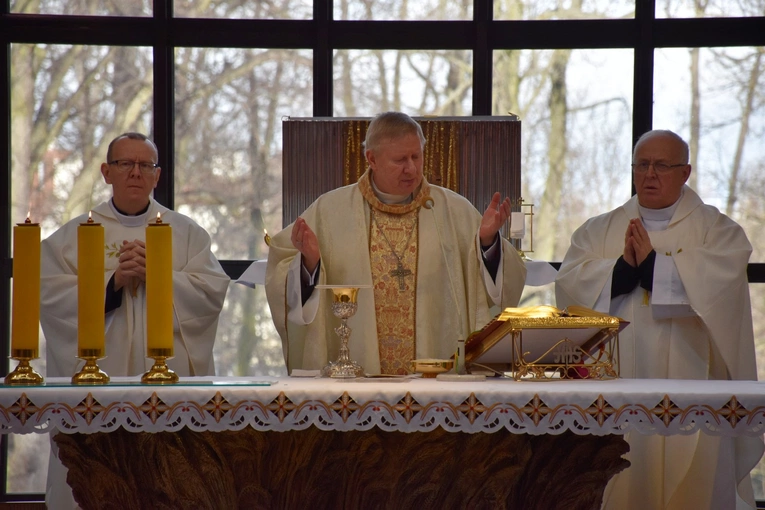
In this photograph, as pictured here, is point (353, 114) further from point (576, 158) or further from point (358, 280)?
point (358, 280)

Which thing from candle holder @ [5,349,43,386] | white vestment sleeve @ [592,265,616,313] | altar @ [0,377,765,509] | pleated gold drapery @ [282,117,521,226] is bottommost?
altar @ [0,377,765,509]

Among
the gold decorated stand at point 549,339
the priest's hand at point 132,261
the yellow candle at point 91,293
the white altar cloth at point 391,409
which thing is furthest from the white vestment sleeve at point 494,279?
the priest's hand at point 132,261

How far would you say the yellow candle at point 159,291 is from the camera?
3.14m

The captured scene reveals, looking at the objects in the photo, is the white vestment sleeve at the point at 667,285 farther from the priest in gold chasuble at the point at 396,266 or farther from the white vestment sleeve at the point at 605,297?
the priest in gold chasuble at the point at 396,266

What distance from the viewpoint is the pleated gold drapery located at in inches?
298

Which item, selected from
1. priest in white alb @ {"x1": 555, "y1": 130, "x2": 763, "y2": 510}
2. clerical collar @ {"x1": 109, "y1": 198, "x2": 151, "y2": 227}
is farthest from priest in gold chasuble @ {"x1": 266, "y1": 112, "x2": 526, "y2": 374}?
clerical collar @ {"x1": 109, "y1": 198, "x2": 151, "y2": 227}

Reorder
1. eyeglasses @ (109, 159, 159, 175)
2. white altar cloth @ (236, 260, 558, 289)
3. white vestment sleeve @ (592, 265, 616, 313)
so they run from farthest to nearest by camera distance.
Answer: white altar cloth @ (236, 260, 558, 289) → eyeglasses @ (109, 159, 159, 175) → white vestment sleeve @ (592, 265, 616, 313)

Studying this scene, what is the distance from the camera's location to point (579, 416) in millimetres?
2908

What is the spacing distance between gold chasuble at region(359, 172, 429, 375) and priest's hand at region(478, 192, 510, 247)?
0.55 meters

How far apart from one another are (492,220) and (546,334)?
806mm

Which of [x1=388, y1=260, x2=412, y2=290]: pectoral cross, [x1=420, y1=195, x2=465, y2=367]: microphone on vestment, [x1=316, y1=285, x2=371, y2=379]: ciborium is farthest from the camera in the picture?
[x1=388, y1=260, x2=412, y2=290]: pectoral cross

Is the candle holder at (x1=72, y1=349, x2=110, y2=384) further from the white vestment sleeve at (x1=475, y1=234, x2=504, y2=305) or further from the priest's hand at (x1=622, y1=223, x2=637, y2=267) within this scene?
the priest's hand at (x1=622, y1=223, x2=637, y2=267)

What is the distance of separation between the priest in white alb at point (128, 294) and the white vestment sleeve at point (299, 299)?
1.42 meters

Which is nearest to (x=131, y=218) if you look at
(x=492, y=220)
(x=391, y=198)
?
(x=391, y=198)
